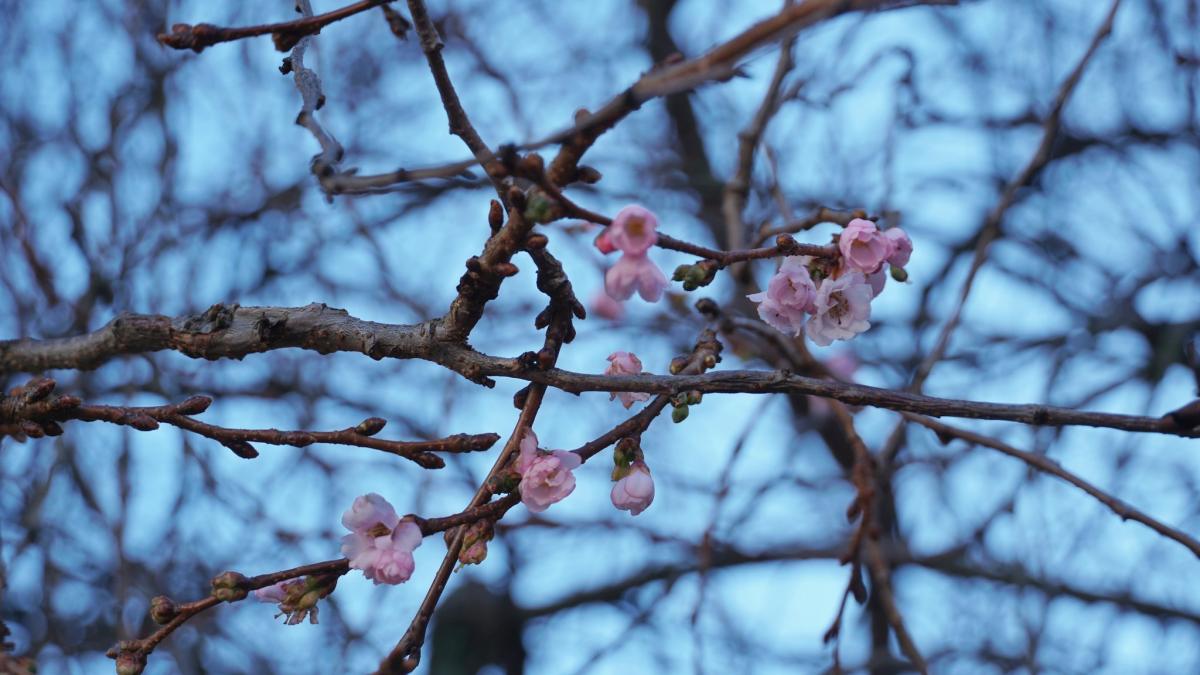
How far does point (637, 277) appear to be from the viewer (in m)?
1.31

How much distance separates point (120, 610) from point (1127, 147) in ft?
12.7

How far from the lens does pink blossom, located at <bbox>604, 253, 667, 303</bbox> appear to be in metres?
1.30

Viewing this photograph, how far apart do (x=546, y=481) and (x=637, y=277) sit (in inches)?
12.6

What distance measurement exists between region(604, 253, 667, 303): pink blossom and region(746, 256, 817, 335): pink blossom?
315mm

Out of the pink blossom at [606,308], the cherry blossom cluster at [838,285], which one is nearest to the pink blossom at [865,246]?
the cherry blossom cluster at [838,285]

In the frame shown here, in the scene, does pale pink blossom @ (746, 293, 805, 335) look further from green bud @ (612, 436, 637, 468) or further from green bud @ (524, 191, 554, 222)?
green bud @ (524, 191, 554, 222)

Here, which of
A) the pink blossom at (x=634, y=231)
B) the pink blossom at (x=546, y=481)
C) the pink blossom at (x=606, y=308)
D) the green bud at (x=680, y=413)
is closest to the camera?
the pink blossom at (x=634, y=231)

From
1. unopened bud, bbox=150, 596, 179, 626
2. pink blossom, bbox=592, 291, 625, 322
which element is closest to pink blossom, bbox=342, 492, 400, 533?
unopened bud, bbox=150, 596, 179, 626

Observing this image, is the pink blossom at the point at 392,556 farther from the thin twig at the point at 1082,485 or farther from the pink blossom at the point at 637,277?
the thin twig at the point at 1082,485

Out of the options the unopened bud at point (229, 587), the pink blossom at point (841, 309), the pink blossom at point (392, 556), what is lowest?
the unopened bud at point (229, 587)

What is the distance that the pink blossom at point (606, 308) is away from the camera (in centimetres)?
461

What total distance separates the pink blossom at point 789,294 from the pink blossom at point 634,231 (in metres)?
0.35

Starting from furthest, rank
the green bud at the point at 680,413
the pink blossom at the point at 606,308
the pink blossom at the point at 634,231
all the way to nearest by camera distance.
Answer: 1. the pink blossom at the point at 606,308
2. the green bud at the point at 680,413
3. the pink blossom at the point at 634,231

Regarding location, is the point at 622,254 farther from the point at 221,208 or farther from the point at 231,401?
the point at 221,208
